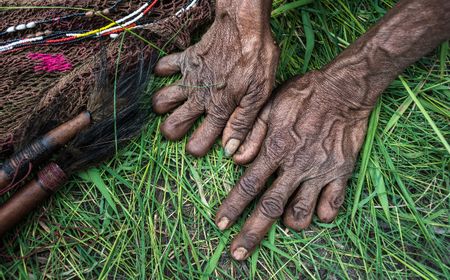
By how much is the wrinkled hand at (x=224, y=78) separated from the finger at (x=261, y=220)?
22 cm

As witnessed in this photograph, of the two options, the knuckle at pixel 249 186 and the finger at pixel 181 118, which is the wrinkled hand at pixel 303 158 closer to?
the knuckle at pixel 249 186

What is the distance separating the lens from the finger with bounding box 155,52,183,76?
80.3 inches

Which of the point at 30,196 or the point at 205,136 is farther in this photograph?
the point at 205,136

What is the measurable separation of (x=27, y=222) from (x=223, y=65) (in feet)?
3.25

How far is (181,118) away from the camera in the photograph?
6.45 ft

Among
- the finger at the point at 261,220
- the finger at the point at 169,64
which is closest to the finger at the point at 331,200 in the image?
the finger at the point at 261,220

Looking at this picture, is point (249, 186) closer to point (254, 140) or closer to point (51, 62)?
point (254, 140)

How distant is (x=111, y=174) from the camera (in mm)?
1971

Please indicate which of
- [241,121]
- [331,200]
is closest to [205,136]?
[241,121]

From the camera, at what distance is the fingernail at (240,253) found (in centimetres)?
183

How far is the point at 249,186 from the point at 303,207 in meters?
0.23

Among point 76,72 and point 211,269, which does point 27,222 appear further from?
point 211,269

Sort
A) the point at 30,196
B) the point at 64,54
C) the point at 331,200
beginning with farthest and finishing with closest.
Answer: the point at 64,54 < the point at 331,200 < the point at 30,196

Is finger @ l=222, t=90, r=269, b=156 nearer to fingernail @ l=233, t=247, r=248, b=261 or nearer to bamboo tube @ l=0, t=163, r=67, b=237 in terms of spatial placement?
fingernail @ l=233, t=247, r=248, b=261
